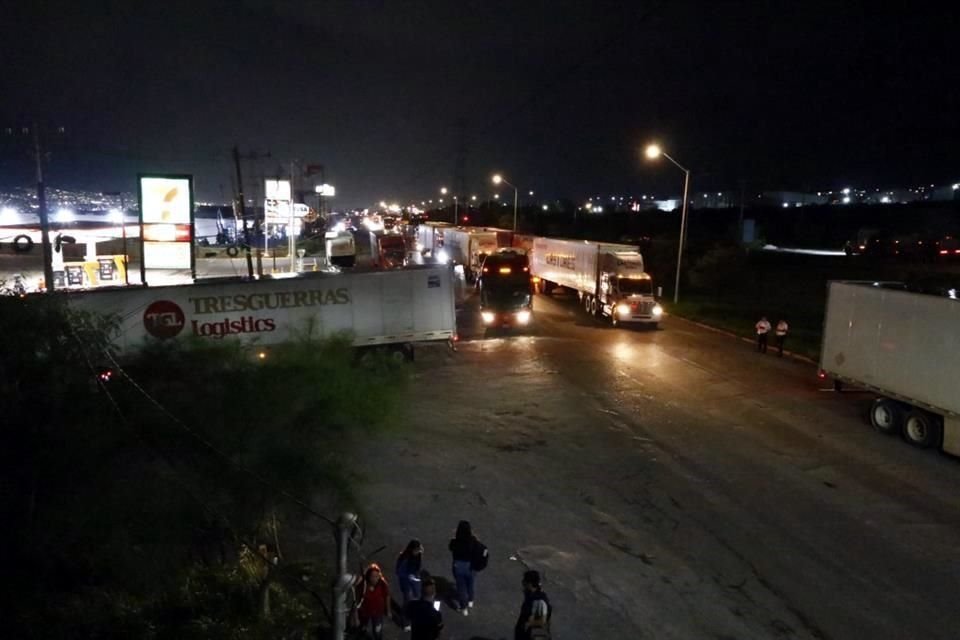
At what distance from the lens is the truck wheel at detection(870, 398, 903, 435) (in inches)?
666

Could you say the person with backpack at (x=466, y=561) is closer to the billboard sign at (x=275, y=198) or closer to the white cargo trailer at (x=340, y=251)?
the white cargo trailer at (x=340, y=251)

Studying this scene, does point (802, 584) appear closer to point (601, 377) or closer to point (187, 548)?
point (187, 548)

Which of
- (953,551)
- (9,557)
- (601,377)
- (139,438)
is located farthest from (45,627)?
(601,377)

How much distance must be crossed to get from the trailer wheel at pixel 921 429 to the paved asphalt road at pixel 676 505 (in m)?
0.23

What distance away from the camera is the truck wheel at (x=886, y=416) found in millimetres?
16922

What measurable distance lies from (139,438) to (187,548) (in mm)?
1565

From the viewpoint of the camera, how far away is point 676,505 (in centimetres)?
1296

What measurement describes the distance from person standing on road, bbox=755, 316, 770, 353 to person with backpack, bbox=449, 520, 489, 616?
20.4 m

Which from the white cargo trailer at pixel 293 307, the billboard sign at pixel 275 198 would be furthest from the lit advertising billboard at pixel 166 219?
the billboard sign at pixel 275 198

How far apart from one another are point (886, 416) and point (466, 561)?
1247cm

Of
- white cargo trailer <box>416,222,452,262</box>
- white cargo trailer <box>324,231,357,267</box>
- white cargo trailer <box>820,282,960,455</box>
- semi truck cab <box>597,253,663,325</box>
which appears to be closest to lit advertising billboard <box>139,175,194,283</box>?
semi truck cab <box>597,253,663,325</box>

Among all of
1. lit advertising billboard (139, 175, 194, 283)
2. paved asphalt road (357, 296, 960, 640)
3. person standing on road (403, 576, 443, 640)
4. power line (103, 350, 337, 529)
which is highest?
lit advertising billboard (139, 175, 194, 283)

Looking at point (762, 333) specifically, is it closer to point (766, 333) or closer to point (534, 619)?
point (766, 333)

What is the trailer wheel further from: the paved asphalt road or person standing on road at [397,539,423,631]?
person standing on road at [397,539,423,631]
